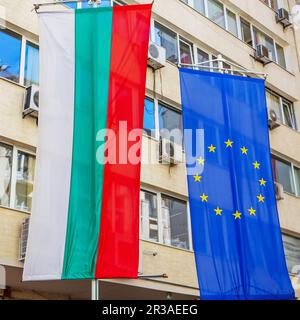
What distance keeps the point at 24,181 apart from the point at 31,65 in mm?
2741

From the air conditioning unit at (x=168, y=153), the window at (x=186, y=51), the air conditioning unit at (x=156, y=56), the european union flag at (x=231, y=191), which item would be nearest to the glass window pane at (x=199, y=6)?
the window at (x=186, y=51)

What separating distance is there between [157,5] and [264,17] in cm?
628

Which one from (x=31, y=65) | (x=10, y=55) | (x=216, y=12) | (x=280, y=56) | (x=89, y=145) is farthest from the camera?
(x=280, y=56)

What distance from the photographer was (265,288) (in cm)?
998

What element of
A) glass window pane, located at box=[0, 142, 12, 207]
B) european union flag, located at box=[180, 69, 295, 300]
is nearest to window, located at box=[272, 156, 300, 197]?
european union flag, located at box=[180, 69, 295, 300]

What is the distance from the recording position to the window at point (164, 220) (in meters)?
13.9

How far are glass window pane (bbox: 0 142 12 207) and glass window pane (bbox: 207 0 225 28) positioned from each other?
9536 mm

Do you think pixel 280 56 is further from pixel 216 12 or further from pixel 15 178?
pixel 15 178

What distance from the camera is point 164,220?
14.4 m

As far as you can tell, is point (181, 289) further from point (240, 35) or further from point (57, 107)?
point (240, 35)

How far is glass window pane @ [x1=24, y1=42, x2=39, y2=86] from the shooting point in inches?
507

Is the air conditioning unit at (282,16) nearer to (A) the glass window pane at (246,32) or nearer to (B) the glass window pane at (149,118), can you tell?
(A) the glass window pane at (246,32)

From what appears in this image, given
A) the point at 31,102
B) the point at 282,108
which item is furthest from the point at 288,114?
the point at 31,102
